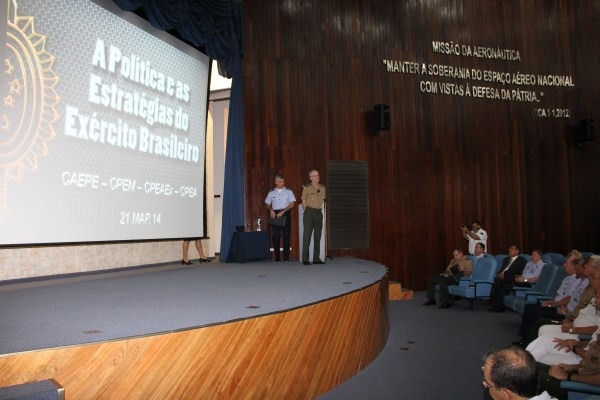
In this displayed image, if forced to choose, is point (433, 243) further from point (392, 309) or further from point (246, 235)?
point (246, 235)

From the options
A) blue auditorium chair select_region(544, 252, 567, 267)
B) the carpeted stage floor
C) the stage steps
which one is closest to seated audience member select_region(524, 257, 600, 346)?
the carpeted stage floor

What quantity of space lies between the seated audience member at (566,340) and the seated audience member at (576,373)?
0.24 metres

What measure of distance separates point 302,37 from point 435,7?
259 cm

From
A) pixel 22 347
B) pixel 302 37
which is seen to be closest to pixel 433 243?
pixel 302 37

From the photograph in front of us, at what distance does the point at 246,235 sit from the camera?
678 cm

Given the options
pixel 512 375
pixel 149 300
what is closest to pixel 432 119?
pixel 149 300

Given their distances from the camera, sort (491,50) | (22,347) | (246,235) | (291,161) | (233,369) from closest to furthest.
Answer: (22,347) < (233,369) < (246,235) < (291,161) < (491,50)

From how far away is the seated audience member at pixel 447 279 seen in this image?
257 inches

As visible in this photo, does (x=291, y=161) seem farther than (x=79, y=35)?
Yes

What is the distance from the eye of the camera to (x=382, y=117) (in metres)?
7.85

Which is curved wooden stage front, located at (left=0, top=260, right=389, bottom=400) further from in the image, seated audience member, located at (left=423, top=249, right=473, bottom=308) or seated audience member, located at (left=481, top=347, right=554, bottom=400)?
seated audience member, located at (left=423, top=249, right=473, bottom=308)

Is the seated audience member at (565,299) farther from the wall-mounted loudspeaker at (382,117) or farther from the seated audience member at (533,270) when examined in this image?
the wall-mounted loudspeaker at (382,117)

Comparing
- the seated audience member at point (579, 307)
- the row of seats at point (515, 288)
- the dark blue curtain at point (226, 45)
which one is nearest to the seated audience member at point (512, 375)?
the seated audience member at point (579, 307)

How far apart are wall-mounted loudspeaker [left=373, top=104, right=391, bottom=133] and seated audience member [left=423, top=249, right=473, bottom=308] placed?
7.60ft
